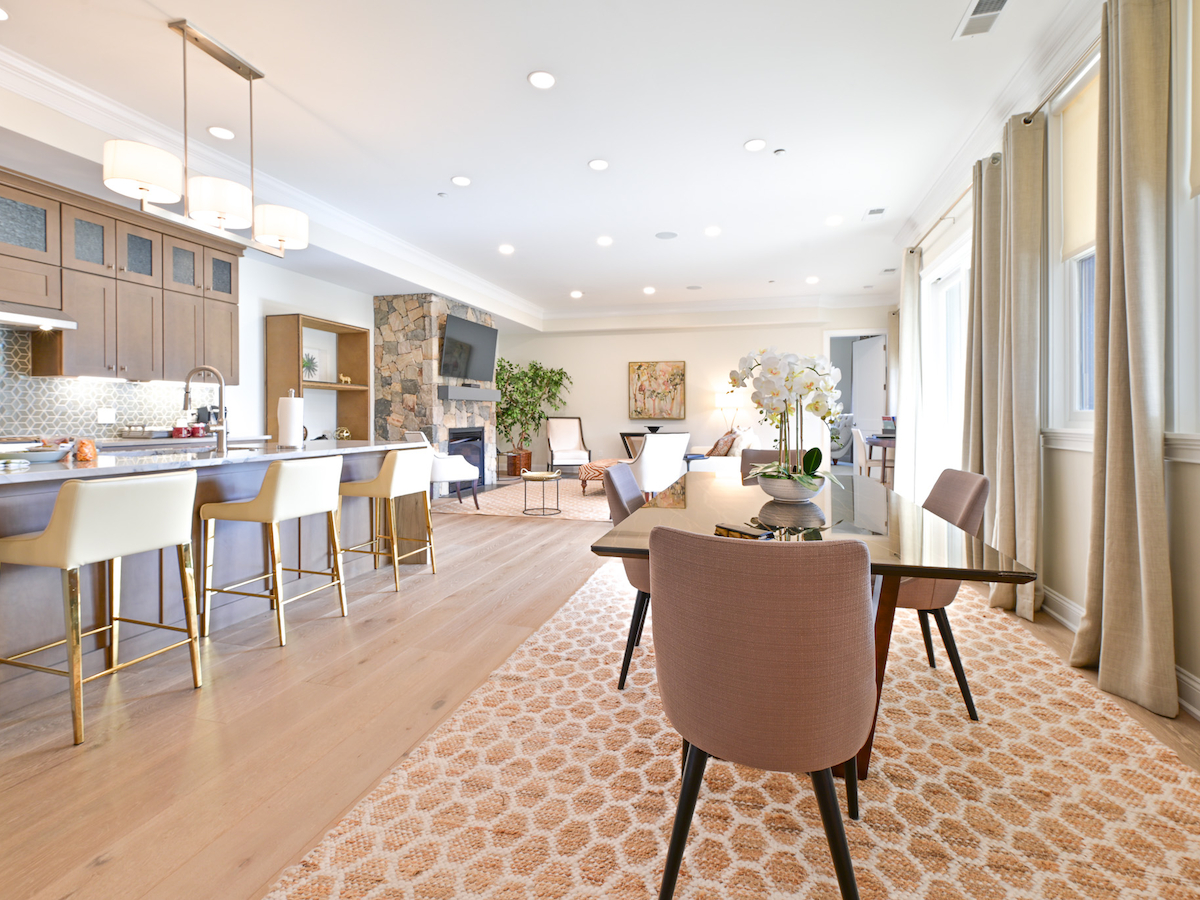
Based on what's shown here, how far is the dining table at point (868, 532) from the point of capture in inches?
47.7

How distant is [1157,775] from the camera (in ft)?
5.25

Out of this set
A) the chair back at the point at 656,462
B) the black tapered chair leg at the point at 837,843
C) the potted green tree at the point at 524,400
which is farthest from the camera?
the potted green tree at the point at 524,400

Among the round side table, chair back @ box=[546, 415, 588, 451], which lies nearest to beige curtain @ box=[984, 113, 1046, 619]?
the round side table

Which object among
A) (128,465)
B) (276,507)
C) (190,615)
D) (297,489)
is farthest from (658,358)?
(190,615)

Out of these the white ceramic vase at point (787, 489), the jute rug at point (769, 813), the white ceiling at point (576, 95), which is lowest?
the jute rug at point (769, 813)

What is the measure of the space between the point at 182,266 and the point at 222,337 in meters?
0.59

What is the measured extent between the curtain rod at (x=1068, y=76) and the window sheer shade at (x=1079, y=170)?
8cm

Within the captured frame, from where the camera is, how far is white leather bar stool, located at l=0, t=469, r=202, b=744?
5.92 ft

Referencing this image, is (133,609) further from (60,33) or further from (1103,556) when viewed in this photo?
(1103,556)

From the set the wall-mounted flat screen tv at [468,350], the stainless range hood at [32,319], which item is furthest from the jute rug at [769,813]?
the wall-mounted flat screen tv at [468,350]

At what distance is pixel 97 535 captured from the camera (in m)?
1.88

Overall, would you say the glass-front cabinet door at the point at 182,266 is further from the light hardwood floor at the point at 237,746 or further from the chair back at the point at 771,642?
the chair back at the point at 771,642

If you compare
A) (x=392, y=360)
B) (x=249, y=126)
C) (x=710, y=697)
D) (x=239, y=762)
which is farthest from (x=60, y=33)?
(x=392, y=360)

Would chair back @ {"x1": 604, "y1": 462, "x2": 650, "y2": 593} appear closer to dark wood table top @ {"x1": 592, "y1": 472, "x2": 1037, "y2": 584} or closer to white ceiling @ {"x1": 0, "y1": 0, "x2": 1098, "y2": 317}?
dark wood table top @ {"x1": 592, "y1": 472, "x2": 1037, "y2": 584}
